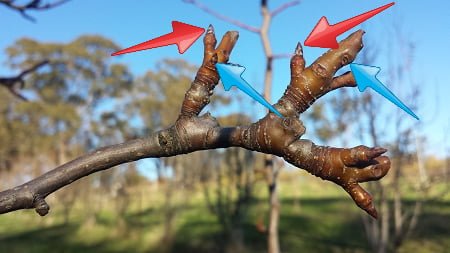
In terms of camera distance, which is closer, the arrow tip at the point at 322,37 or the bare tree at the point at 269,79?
the arrow tip at the point at 322,37

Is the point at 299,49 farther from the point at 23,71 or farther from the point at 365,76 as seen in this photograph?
the point at 23,71

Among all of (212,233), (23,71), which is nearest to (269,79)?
(23,71)

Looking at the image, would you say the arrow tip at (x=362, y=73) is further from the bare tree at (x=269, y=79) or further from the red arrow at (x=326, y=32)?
the bare tree at (x=269, y=79)

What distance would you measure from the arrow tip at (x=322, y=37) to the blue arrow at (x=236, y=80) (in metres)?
0.21

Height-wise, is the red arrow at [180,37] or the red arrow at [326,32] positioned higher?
the red arrow at [180,37]

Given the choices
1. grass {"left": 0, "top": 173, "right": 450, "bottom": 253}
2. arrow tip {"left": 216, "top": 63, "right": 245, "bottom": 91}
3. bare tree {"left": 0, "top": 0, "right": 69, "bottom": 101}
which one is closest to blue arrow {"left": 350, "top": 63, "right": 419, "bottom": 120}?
arrow tip {"left": 216, "top": 63, "right": 245, "bottom": 91}

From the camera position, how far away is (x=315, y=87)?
1.21 meters

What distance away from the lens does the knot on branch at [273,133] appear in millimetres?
1186

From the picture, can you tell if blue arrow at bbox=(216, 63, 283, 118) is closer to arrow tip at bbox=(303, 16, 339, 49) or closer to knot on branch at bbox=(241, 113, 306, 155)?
knot on branch at bbox=(241, 113, 306, 155)

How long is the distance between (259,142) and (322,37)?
0.32 meters

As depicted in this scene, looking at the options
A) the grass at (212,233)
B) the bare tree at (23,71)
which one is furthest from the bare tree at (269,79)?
the grass at (212,233)

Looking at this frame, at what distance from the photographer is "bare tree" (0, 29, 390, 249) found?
1.13 m

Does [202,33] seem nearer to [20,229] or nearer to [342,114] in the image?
[342,114]

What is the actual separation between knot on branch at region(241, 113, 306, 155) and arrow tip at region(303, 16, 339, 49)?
7.9 inches
